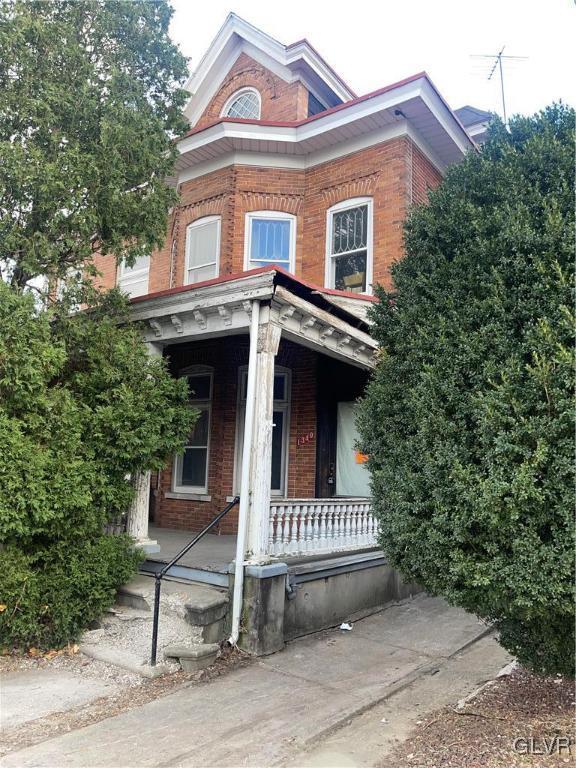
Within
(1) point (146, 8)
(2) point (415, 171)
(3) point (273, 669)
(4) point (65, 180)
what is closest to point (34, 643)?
(3) point (273, 669)

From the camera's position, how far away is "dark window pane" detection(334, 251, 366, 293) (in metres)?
9.86

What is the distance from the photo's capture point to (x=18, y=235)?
19.8 ft

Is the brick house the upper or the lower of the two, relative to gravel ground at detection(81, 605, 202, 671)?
upper

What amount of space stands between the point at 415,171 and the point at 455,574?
7913 millimetres

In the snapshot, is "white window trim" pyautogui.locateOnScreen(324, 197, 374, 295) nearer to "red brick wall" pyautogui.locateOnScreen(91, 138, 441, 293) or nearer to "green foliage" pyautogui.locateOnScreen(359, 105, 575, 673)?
"red brick wall" pyautogui.locateOnScreen(91, 138, 441, 293)

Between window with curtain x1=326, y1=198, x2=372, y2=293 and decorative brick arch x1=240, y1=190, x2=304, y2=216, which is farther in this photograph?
decorative brick arch x1=240, y1=190, x2=304, y2=216

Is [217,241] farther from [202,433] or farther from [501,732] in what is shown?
[501,732]

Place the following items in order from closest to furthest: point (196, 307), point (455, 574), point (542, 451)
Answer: point (542, 451) < point (455, 574) < point (196, 307)

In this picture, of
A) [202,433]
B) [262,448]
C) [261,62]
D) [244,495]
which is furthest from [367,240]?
[244,495]

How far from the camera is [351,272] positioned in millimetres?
10016

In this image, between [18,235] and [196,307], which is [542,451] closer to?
[196,307]

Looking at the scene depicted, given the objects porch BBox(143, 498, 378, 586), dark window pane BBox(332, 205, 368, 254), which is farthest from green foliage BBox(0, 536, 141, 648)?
dark window pane BBox(332, 205, 368, 254)

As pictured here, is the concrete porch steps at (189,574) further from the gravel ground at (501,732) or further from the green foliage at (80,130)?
the green foliage at (80,130)

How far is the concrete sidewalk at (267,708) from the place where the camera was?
3.81m
